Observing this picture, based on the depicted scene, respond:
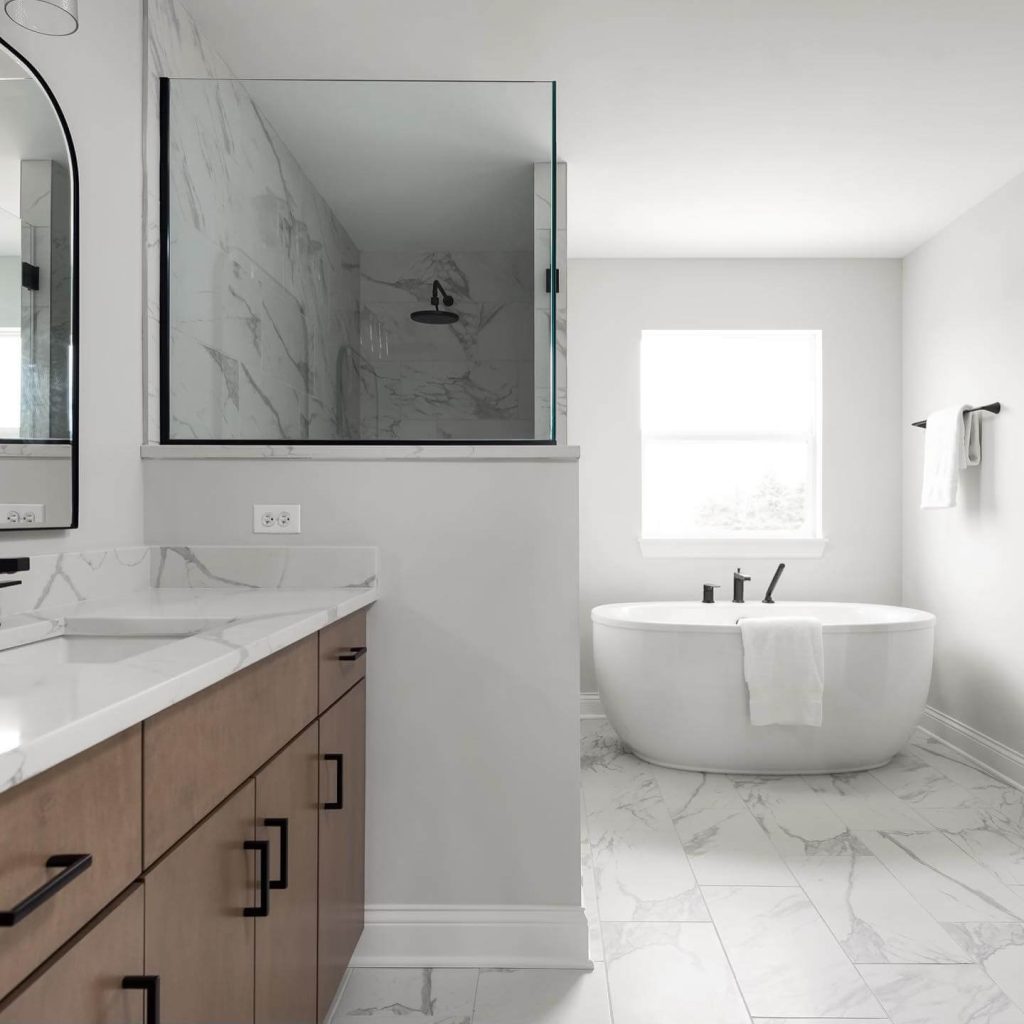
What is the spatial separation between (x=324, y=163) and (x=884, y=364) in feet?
11.0

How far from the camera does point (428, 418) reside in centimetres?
215

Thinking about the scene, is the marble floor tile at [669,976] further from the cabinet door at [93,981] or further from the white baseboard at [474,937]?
the cabinet door at [93,981]

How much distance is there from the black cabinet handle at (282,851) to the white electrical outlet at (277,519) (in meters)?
0.88

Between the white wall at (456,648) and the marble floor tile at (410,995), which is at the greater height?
the white wall at (456,648)

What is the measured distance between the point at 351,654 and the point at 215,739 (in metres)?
0.75

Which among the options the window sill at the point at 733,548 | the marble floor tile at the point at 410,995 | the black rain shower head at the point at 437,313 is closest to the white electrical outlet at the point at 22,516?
the black rain shower head at the point at 437,313

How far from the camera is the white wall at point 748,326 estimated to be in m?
4.58

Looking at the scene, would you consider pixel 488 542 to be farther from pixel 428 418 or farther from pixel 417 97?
pixel 417 97

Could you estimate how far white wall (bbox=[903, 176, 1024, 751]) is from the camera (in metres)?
3.54

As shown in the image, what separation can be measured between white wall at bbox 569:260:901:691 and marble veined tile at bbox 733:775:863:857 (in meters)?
1.30

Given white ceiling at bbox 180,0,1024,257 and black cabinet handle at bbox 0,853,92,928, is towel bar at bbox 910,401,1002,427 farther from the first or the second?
black cabinet handle at bbox 0,853,92,928

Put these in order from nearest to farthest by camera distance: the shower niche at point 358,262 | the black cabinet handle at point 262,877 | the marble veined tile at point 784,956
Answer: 1. the black cabinet handle at point 262,877
2. the marble veined tile at point 784,956
3. the shower niche at point 358,262

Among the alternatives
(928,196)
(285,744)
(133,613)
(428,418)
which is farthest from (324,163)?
(928,196)

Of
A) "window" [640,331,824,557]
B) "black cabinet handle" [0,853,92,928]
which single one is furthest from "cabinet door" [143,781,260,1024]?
"window" [640,331,824,557]
